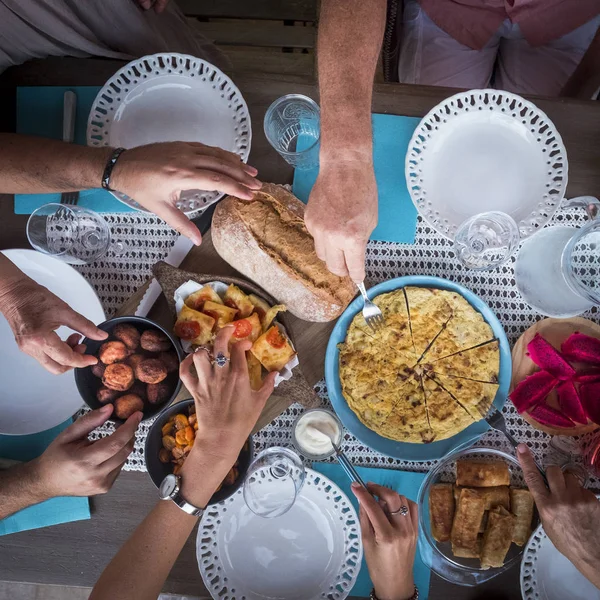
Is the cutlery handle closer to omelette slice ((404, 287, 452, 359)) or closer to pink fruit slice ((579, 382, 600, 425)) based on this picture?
omelette slice ((404, 287, 452, 359))

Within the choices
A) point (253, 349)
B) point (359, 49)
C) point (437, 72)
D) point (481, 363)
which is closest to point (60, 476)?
point (253, 349)

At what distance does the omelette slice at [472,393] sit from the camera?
5.43 feet

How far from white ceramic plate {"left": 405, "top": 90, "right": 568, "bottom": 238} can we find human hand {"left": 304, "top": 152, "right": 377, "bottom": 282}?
0.28 m

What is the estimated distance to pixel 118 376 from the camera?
5.13 ft

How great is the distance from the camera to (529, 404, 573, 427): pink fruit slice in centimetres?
158

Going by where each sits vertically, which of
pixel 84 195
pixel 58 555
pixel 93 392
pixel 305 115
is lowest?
pixel 58 555

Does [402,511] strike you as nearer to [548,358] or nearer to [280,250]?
[548,358]

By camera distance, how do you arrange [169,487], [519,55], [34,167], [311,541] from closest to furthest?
[169,487]
[34,167]
[311,541]
[519,55]

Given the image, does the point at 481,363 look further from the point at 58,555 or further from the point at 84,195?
the point at 58,555

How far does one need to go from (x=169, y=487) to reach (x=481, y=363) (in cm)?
101

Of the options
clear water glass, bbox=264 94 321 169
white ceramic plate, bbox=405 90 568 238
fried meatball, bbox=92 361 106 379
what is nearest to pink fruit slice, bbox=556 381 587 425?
white ceramic plate, bbox=405 90 568 238

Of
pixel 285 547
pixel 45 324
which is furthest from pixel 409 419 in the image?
pixel 45 324

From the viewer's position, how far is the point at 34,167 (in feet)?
5.23

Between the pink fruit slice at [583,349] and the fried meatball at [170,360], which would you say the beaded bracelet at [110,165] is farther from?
the pink fruit slice at [583,349]
